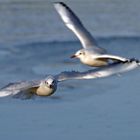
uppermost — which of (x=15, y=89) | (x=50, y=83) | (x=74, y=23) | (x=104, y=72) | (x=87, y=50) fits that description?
(x=74, y=23)

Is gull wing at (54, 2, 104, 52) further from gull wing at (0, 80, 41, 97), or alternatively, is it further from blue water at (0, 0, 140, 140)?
gull wing at (0, 80, 41, 97)

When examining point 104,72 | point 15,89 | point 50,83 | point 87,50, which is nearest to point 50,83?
point 50,83

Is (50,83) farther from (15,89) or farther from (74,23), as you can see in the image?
(74,23)

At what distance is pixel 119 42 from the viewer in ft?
47.3

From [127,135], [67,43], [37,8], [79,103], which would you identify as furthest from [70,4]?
[127,135]

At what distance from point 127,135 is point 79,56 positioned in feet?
8.40

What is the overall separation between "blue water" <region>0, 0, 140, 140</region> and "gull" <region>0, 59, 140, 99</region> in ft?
0.99

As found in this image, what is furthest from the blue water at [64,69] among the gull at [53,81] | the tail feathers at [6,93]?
the tail feathers at [6,93]

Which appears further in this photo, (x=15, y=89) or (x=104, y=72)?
(x=104, y=72)

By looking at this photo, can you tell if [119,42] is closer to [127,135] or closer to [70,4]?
[70,4]

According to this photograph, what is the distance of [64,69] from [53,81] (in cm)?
257

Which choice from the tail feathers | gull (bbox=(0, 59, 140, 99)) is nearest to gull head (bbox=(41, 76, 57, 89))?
gull (bbox=(0, 59, 140, 99))

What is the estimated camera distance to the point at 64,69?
12531 millimetres

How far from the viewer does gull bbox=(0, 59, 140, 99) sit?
9648 millimetres
